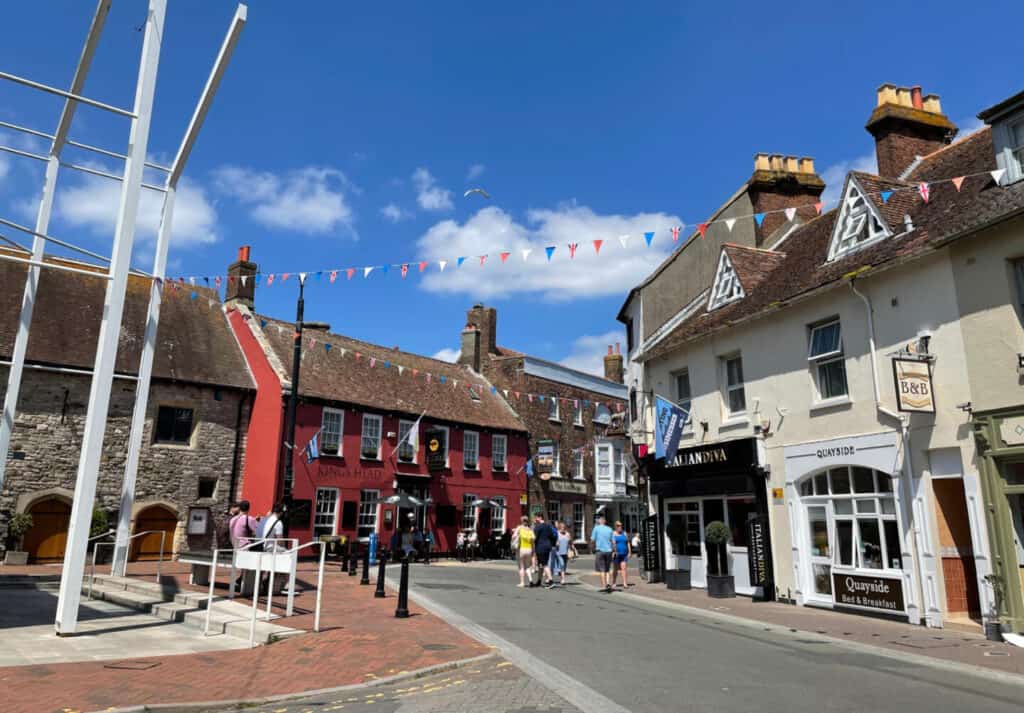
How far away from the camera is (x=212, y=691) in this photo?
6297mm

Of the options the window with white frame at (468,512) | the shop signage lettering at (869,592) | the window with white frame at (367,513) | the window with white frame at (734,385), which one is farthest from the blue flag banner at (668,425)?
the window with white frame at (468,512)

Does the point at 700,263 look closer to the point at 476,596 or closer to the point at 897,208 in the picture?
the point at 897,208

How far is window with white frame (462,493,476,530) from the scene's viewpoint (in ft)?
102

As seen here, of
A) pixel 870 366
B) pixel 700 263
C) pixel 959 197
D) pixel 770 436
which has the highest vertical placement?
pixel 700 263

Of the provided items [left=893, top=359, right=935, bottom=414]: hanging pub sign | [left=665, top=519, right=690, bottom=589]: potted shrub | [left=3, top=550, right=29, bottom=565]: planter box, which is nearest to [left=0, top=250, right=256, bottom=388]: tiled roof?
[left=3, top=550, right=29, bottom=565]: planter box

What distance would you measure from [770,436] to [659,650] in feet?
24.9

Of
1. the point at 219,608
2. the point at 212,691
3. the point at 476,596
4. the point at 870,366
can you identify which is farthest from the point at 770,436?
the point at 212,691

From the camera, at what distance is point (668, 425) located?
1703cm

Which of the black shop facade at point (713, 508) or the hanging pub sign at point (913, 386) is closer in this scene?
the hanging pub sign at point (913, 386)

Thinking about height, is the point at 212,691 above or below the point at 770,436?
below

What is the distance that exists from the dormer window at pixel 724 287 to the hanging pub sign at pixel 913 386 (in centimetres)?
633

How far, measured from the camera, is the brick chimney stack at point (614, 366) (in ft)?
141

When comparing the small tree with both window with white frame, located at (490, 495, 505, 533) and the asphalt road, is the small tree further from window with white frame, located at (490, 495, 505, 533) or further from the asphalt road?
window with white frame, located at (490, 495, 505, 533)

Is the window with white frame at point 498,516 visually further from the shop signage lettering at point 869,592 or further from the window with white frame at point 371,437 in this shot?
the shop signage lettering at point 869,592
